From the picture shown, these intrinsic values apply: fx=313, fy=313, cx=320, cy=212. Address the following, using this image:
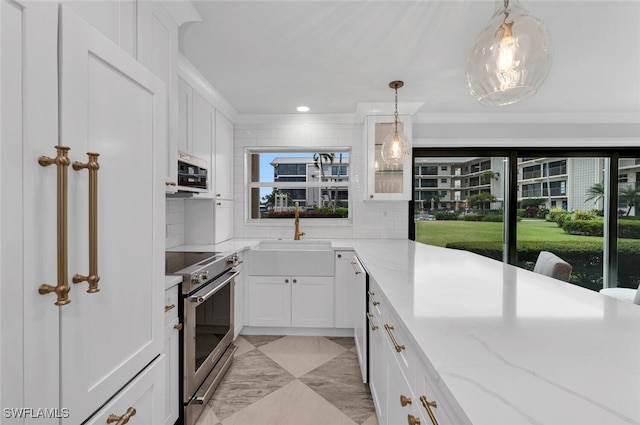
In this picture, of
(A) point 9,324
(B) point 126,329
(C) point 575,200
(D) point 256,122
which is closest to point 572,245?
(C) point 575,200

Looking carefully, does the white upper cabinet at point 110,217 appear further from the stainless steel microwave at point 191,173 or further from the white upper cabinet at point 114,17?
the stainless steel microwave at point 191,173

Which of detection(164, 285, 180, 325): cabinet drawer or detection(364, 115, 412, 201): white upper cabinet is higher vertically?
detection(364, 115, 412, 201): white upper cabinet

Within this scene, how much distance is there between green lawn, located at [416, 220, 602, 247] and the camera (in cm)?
383

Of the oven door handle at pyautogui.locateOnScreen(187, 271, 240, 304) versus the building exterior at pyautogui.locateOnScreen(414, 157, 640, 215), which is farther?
the building exterior at pyautogui.locateOnScreen(414, 157, 640, 215)

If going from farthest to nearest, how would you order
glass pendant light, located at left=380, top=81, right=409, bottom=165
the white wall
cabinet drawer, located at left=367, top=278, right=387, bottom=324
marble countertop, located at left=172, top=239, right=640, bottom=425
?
the white wall
glass pendant light, located at left=380, top=81, right=409, bottom=165
cabinet drawer, located at left=367, top=278, right=387, bottom=324
marble countertop, located at left=172, top=239, right=640, bottom=425

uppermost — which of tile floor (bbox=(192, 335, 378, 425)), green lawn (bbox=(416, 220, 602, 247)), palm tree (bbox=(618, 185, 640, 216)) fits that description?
palm tree (bbox=(618, 185, 640, 216))

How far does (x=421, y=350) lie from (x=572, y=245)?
4.22 metres

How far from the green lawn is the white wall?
1.22ft

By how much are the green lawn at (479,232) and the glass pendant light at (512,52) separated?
267 centimetres

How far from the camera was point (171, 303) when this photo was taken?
1646mm

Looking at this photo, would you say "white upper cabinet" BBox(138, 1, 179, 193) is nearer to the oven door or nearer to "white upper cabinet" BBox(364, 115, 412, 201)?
the oven door

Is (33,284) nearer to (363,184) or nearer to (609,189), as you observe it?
(363,184)

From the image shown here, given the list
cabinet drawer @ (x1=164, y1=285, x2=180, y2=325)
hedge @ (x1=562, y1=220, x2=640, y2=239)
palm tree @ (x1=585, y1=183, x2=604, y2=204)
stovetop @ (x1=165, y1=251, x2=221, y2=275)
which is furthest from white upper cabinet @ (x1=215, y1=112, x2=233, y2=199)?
palm tree @ (x1=585, y1=183, x2=604, y2=204)

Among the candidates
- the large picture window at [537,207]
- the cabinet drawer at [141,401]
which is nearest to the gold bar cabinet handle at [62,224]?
the cabinet drawer at [141,401]
